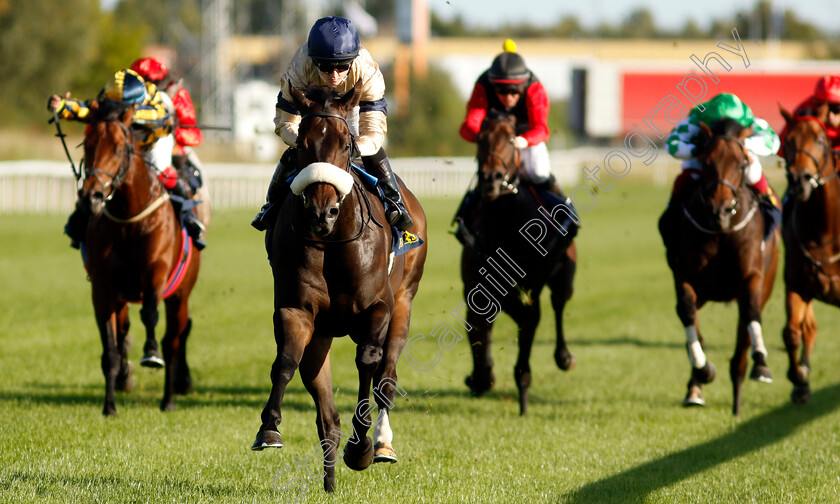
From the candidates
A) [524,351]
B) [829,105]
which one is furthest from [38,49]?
[829,105]

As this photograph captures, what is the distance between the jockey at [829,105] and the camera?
7.92m

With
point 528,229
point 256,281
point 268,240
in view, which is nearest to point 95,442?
point 268,240

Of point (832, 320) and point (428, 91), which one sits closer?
point (832, 320)

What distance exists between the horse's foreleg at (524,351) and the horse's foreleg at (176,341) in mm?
2614

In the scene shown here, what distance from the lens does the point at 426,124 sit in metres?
39.5

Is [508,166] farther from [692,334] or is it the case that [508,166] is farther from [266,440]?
[266,440]

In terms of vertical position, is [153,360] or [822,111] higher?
[822,111]

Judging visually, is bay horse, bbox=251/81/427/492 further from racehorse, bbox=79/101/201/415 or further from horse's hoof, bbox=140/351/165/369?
horse's hoof, bbox=140/351/165/369

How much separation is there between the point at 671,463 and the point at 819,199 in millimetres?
2962

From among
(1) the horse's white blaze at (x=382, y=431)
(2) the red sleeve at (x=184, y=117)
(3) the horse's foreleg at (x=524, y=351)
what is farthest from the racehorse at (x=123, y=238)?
(3) the horse's foreleg at (x=524, y=351)

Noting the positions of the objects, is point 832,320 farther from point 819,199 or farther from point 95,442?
point 95,442

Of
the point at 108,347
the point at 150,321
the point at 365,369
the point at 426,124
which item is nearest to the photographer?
the point at 365,369

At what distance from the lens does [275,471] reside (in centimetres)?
558

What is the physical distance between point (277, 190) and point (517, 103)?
3297 mm
